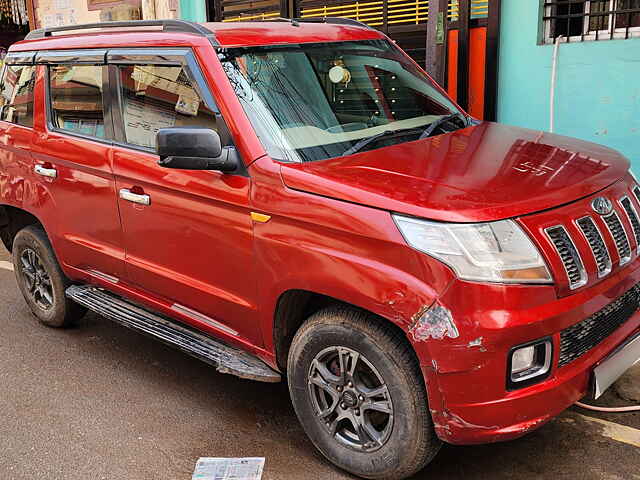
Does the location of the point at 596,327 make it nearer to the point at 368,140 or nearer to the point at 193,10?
the point at 368,140

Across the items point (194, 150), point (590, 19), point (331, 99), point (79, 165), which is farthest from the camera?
point (590, 19)

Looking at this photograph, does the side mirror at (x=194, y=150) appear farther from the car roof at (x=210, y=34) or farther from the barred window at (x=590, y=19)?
the barred window at (x=590, y=19)

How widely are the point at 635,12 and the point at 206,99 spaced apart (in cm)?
441

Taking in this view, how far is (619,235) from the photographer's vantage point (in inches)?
118

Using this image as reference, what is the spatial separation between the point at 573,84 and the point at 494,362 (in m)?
4.67

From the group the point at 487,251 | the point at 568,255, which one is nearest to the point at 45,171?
the point at 487,251

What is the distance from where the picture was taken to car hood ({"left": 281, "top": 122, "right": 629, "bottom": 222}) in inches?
106

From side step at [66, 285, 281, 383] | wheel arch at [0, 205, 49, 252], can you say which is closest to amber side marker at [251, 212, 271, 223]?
side step at [66, 285, 281, 383]

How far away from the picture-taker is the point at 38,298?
513 cm

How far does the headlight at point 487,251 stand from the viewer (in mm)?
2582

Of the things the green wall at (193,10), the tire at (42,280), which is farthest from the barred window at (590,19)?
the green wall at (193,10)

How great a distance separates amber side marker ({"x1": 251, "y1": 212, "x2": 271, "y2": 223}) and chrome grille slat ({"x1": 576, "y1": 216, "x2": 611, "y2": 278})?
4.35ft

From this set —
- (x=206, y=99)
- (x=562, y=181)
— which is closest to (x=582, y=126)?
(x=562, y=181)

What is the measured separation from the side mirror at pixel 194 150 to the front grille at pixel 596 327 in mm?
1645
